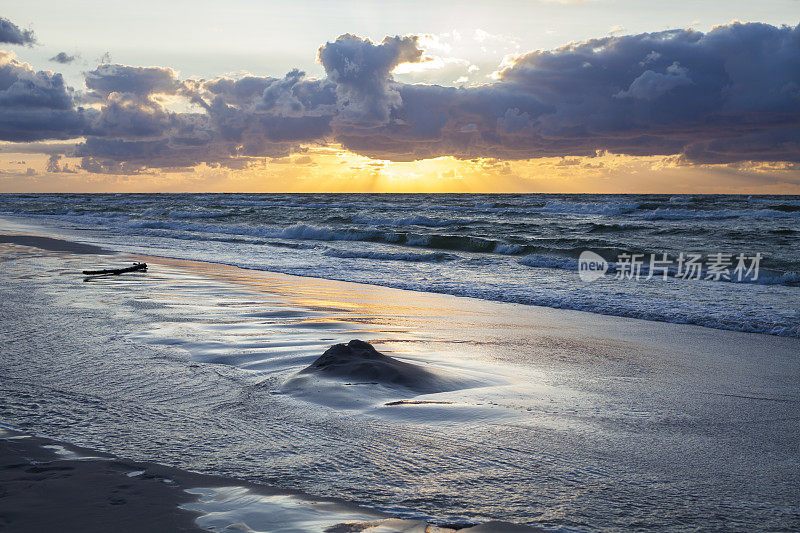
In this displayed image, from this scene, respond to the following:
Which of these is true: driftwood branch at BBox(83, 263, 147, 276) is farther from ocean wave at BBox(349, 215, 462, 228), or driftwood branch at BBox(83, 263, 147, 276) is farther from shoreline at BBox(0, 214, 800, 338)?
ocean wave at BBox(349, 215, 462, 228)

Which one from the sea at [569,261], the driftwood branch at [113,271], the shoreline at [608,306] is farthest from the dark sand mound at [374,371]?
the driftwood branch at [113,271]

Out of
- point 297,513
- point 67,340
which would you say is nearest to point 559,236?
point 67,340

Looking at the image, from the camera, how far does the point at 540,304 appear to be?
32.0ft

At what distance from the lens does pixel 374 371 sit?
4520 millimetres

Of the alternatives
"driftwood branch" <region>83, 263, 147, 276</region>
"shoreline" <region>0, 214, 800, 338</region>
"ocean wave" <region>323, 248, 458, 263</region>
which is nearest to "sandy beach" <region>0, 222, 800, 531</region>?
"shoreline" <region>0, 214, 800, 338</region>

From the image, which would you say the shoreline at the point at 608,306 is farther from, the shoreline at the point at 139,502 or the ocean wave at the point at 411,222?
the ocean wave at the point at 411,222

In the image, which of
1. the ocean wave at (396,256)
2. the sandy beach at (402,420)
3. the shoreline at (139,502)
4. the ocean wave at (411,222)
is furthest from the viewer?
the ocean wave at (411,222)

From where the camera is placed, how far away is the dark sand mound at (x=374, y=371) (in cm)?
441

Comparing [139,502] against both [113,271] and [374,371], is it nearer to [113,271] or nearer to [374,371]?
[374,371]

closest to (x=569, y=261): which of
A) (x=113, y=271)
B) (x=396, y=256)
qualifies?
(x=396, y=256)

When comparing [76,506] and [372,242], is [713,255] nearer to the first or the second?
[372,242]

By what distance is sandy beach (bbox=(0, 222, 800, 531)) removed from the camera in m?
2.57

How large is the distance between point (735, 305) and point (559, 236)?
17321mm

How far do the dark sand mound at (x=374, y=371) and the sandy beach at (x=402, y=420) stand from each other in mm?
28
